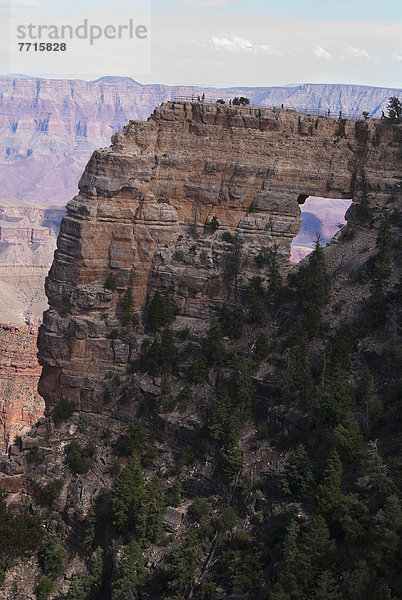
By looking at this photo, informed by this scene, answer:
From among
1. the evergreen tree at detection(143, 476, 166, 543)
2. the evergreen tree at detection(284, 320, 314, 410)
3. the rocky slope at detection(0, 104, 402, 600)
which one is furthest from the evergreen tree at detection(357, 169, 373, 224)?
the evergreen tree at detection(143, 476, 166, 543)

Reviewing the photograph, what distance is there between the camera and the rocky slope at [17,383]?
336 ft

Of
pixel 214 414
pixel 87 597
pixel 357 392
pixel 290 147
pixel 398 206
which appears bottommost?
pixel 87 597

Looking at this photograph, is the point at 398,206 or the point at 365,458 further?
the point at 398,206

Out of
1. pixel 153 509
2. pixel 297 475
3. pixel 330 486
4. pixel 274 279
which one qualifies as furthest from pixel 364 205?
pixel 153 509

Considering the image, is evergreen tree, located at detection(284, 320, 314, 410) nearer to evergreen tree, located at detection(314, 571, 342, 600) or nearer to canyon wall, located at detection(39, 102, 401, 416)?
canyon wall, located at detection(39, 102, 401, 416)

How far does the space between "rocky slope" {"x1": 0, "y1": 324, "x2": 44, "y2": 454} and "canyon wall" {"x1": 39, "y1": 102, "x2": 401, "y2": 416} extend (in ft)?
152

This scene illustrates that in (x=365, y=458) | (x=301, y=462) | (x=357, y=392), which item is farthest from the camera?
(x=357, y=392)

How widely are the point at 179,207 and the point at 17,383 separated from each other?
6062 cm

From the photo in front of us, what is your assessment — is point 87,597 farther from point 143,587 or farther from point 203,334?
point 203,334

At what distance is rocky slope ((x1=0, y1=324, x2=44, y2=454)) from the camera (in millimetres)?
102500

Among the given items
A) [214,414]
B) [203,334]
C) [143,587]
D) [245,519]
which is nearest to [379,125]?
[203,334]

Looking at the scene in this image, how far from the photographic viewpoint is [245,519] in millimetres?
43125

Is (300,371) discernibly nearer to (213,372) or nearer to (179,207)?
(213,372)

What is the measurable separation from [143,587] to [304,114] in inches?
1558
